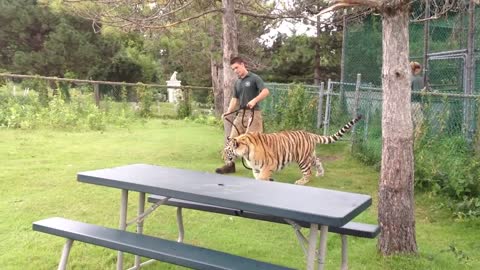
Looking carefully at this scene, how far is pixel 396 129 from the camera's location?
3877mm

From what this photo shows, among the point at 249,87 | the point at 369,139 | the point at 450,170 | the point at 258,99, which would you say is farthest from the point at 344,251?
the point at 369,139

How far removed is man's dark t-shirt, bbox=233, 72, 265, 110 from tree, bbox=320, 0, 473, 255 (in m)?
3.47

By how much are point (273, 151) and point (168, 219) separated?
212 cm

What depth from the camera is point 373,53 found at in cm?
1087

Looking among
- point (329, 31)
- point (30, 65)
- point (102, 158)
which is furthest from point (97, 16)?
point (30, 65)

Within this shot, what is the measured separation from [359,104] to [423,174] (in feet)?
10.1

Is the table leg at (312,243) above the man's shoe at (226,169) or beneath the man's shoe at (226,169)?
above

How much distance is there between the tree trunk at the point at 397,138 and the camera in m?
3.83

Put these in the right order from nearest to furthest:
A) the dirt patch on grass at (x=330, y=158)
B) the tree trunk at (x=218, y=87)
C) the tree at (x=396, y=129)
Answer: the tree at (x=396, y=129), the dirt patch on grass at (x=330, y=158), the tree trunk at (x=218, y=87)

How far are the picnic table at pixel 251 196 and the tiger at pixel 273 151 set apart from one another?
8.38 feet

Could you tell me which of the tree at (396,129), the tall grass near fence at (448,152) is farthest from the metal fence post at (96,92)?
the tree at (396,129)

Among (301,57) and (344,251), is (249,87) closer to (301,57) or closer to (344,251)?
(344,251)

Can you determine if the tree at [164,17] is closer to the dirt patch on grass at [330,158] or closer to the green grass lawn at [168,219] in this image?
the green grass lawn at [168,219]

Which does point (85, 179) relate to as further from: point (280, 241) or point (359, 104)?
point (359, 104)
